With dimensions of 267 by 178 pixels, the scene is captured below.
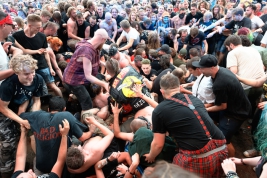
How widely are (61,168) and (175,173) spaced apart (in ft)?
5.49

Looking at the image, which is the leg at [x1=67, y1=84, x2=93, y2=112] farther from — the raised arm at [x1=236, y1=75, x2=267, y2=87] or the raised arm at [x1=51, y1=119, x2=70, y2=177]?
the raised arm at [x1=236, y1=75, x2=267, y2=87]

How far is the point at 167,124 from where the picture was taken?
2174 mm

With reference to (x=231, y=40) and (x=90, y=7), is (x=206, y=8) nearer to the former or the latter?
(x=90, y=7)

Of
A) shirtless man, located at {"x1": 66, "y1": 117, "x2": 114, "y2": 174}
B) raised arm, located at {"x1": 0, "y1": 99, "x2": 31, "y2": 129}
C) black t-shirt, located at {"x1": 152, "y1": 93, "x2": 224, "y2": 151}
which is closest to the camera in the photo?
black t-shirt, located at {"x1": 152, "y1": 93, "x2": 224, "y2": 151}

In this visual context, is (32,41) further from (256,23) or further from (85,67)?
(256,23)

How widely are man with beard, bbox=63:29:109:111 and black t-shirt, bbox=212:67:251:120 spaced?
1.52m

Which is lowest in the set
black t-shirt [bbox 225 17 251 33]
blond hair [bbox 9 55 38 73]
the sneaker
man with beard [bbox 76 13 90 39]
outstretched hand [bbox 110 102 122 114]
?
the sneaker

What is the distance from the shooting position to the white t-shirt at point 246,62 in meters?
3.36

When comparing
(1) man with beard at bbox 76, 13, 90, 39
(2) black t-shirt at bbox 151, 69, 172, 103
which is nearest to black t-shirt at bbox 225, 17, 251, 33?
(2) black t-shirt at bbox 151, 69, 172, 103

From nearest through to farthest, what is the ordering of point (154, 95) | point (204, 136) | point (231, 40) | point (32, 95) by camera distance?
1. point (204, 136)
2. point (32, 95)
3. point (231, 40)
4. point (154, 95)

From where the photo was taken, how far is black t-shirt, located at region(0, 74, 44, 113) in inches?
101

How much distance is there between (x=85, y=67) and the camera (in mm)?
3320

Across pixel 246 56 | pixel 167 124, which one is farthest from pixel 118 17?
pixel 167 124

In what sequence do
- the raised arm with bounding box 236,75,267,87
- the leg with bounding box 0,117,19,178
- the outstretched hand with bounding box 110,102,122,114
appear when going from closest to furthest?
the leg with bounding box 0,117,19,178
the outstretched hand with bounding box 110,102,122,114
the raised arm with bounding box 236,75,267,87
